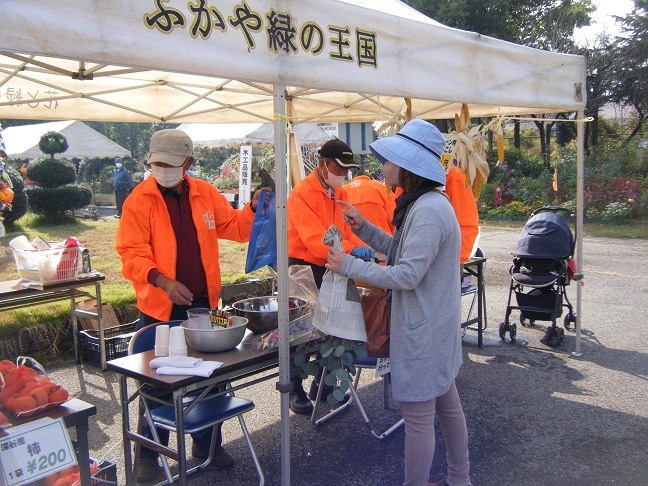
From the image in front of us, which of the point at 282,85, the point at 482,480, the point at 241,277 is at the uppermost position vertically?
the point at 282,85

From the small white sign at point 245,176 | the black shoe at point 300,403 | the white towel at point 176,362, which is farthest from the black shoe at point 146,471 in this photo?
the small white sign at point 245,176

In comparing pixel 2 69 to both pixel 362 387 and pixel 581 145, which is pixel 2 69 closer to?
pixel 362 387

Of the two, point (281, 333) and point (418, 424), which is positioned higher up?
point (281, 333)

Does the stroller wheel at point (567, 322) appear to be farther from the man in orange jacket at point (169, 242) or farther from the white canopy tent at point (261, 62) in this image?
the man in orange jacket at point (169, 242)

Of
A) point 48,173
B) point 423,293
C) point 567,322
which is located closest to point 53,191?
point 48,173

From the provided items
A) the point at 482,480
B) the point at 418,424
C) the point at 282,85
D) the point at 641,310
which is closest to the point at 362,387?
the point at 482,480

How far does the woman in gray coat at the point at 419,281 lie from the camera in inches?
106

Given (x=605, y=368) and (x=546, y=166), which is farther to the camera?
(x=546, y=166)

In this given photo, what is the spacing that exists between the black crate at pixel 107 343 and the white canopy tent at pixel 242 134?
5848 mm

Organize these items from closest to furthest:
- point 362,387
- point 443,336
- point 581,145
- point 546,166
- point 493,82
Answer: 1. point 443,336
2. point 493,82
3. point 362,387
4. point 581,145
5. point 546,166

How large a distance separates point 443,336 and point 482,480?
1.21 meters

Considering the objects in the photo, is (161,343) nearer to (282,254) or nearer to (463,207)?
(282,254)

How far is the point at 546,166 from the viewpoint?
2027 centimetres

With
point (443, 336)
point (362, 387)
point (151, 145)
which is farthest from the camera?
point (362, 387)
